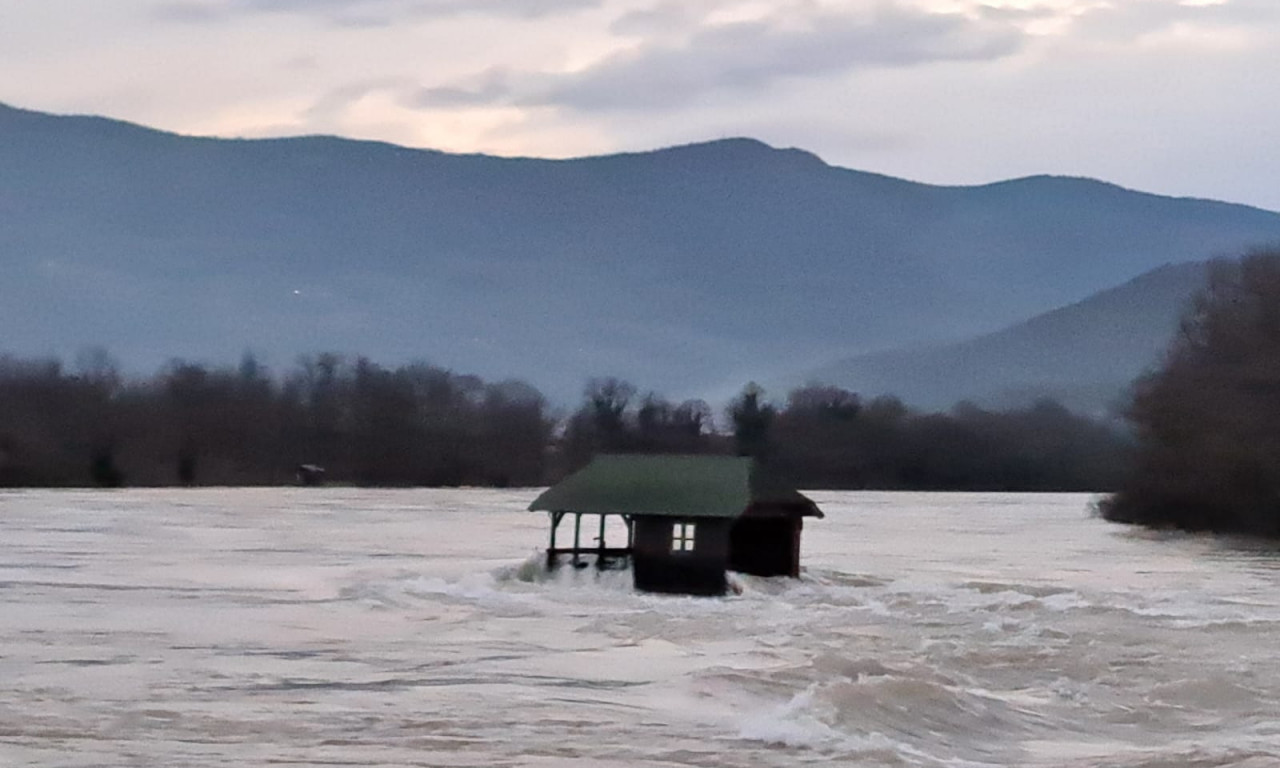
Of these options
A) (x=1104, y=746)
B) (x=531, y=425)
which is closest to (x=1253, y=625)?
(x=1104, y=746)

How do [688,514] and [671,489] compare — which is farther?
[671,489]

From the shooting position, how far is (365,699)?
2188 cm

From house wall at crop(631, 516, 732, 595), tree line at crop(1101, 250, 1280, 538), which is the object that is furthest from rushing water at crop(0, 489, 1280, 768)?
tree line at crop(1101, 250, 1280, 538)

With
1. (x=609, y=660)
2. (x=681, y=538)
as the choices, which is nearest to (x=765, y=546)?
(x=681, y=538)

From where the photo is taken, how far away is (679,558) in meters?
37.0

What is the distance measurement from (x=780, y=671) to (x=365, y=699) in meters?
5.95

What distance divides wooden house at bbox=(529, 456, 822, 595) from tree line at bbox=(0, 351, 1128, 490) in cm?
6308

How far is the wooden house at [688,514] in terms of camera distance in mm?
36688

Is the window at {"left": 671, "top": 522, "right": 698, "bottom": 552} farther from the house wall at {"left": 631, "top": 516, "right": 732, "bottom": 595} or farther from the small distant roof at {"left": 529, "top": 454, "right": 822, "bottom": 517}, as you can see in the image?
the small distant roof at {"left": 529, "top": 454, "right": 822, "bottom": 517}

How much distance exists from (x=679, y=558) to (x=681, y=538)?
2.50 ft

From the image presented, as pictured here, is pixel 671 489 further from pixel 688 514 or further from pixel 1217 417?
pixel 1217 417

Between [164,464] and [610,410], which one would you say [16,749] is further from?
[610,410]

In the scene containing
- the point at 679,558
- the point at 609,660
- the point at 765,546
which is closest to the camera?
the point at 609,660

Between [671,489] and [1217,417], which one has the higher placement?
[1217,417]
